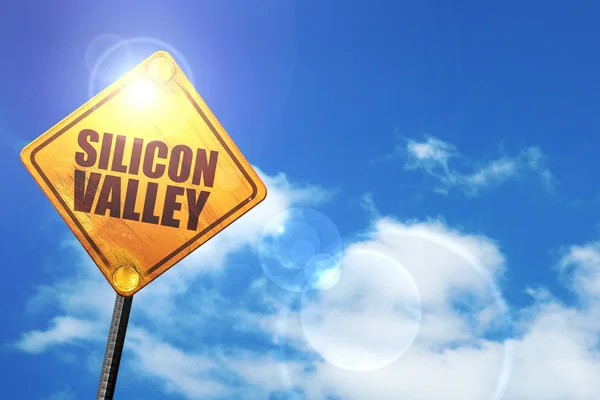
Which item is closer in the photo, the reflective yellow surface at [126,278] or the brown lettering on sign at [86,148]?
the reflective yellow surface at [126,278]

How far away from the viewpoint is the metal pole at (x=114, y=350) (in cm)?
265

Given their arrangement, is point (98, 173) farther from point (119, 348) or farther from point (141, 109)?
point (119, 348)

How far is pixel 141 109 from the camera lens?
9.95ft

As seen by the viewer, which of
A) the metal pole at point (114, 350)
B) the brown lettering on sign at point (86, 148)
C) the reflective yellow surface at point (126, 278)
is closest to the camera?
the metal pole at point (114, 350)

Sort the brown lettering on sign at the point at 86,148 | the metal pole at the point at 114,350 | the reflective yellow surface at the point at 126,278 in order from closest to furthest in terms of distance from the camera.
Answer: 1. the metal pole at the point at 114,350
2. the reflective yellow surface at the point at 126,278
3. the brown lettering on sign at the point at 86,148

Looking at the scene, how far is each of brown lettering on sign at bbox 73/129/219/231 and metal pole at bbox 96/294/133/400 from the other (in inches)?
17.9

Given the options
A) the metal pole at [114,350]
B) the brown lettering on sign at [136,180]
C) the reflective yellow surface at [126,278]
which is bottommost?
the metal pole at [114,350]

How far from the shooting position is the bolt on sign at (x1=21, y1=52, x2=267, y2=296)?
2.90m

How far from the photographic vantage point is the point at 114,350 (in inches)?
105

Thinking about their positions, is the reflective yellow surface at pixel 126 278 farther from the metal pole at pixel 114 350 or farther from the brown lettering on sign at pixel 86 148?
the brown lettering on sign at pixel 86 148

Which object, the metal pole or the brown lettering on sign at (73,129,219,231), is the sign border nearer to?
the brown lettering on sign at (73,129,219,231)

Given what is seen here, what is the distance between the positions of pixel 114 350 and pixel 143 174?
2.86 feet

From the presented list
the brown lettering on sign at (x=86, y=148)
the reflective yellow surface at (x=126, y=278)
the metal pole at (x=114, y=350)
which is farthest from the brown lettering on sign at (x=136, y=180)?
the metal pole at (x=114, y=350)

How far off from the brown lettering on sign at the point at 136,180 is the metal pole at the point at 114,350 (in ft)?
1.49
